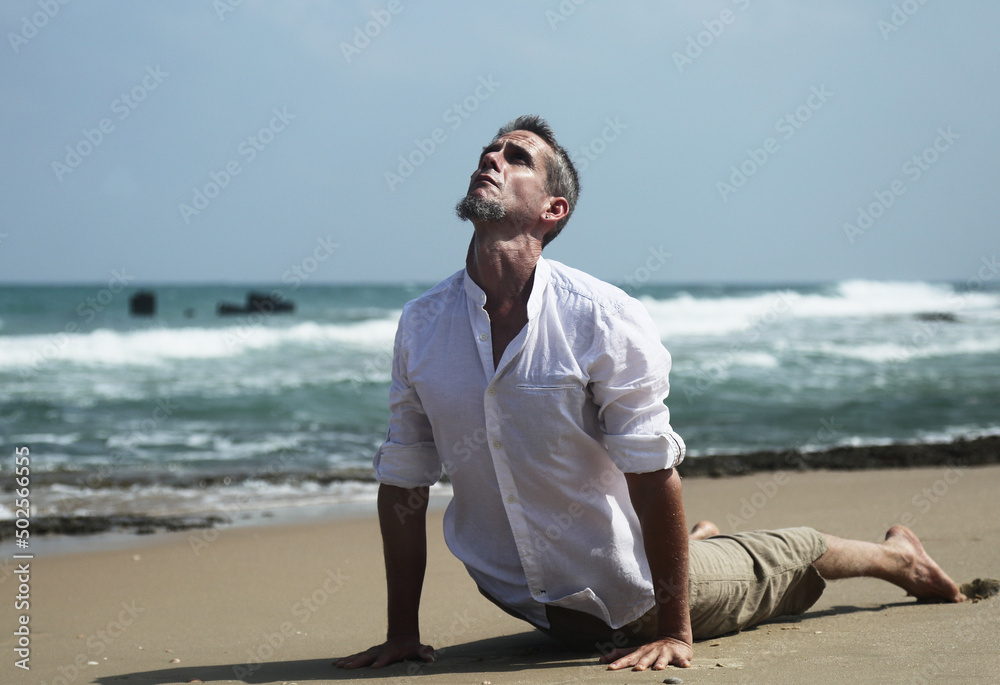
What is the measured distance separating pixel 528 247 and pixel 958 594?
235cm

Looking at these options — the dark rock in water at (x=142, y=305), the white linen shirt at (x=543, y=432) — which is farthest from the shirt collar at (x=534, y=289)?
the dark rock in water at (x=142, y=305)

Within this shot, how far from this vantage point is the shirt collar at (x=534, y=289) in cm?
280

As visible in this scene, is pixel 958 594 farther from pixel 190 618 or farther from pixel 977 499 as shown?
pixel 190 618

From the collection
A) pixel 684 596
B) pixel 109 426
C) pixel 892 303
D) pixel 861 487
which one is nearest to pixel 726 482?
pixel 861 487

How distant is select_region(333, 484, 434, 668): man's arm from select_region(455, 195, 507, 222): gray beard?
915mm

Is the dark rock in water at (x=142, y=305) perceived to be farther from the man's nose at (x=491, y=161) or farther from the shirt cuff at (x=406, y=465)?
the man's nose at (x=491, y=161)

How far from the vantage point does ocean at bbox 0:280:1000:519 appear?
8391 mm

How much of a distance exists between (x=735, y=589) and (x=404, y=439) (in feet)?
4.10

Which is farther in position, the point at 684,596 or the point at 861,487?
the point at 861,487

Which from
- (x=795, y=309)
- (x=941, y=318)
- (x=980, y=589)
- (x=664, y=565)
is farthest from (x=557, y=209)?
(x=795, y=309)

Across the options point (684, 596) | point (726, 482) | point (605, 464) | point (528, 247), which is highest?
point (528, 247)

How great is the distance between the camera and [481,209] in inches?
110

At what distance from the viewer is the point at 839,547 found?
3607 millimetres
